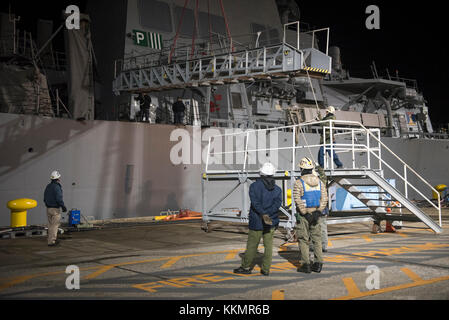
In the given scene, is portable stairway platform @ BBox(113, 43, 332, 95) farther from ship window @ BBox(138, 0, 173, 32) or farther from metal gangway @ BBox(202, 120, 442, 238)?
metal gangway @ BBox(202, 120, 442, 238)

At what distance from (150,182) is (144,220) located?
5.05 ft

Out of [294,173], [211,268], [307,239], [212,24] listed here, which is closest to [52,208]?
[211,268]

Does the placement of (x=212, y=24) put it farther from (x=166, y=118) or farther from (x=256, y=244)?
(x=256, y=244)

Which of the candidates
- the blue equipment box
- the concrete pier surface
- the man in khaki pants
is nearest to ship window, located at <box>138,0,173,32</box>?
the blue equipment box

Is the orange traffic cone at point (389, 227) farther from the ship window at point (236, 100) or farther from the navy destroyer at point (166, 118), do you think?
the ship window at point (236, 100)

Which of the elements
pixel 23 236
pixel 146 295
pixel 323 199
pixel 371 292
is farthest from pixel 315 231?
pixel 23 236

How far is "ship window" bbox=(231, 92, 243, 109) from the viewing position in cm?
2128

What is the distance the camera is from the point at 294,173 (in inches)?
433

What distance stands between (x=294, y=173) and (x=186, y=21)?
43.0ft

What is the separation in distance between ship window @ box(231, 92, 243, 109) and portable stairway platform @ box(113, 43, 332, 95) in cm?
352

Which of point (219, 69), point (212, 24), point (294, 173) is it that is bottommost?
point (294, 173)

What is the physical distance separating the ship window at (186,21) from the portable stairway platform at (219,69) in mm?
2573

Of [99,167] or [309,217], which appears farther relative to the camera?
[99,167]
